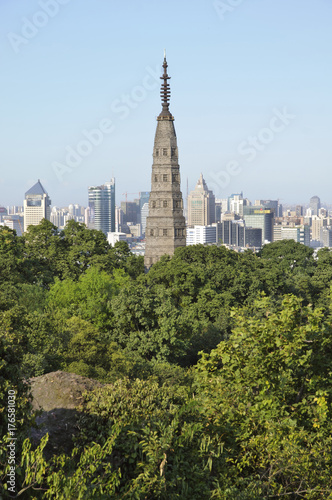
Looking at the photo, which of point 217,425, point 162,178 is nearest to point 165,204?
point 162,178

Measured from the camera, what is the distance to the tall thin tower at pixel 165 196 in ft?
202

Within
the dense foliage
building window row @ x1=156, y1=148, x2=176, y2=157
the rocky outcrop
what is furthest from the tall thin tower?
the rocky outcrop

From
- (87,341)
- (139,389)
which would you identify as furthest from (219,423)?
(87,341)

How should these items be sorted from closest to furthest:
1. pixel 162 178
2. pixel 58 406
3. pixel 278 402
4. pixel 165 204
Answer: pixel 278 402
pixel 58 406
pixel 162 178
pixel 165 204

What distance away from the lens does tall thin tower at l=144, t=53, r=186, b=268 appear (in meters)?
61.4

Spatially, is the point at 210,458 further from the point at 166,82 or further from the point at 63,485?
the point at 166,82

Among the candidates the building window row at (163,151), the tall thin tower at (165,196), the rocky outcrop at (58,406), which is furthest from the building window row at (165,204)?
the rocky outcrop at (58,406)

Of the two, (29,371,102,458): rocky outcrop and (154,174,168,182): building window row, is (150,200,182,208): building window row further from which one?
(29,371,102,458): rocky outcrop

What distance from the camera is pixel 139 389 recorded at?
43.9 ft

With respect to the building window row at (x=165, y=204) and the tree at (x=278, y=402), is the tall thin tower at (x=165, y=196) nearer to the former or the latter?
the building window row at (x=165, y=204)

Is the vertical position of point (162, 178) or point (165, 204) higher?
point (162, 178)

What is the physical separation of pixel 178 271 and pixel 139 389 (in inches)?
1280

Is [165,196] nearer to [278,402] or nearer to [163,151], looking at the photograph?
[163,151]

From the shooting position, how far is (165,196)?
62344 mm
